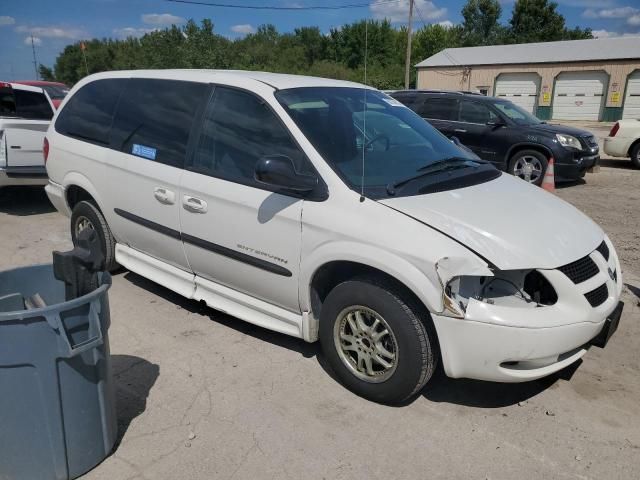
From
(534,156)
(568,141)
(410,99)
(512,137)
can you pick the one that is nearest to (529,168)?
(534,156)

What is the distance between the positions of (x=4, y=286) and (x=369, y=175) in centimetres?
206

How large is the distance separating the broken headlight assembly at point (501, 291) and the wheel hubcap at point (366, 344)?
415mm

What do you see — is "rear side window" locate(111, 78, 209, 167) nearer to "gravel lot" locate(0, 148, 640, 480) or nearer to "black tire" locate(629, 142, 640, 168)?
"gravel lot" locate(0, 148, 640, 480)

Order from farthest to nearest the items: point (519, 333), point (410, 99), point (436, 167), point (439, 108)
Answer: point (410, 99) < point (439, 108) < point (436, 167) < point (519, 333)

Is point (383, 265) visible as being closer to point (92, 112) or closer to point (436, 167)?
point (436, 167)

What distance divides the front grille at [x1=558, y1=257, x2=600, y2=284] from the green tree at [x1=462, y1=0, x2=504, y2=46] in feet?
243

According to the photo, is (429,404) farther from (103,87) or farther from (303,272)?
(103,87)

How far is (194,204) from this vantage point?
12.1 feet

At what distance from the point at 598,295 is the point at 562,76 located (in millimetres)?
35364

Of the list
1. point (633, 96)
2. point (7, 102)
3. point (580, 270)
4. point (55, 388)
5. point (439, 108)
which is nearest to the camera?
point (55, 388)

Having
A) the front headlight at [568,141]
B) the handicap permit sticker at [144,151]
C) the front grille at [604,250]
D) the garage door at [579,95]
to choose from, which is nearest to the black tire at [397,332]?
the front grille at [604,250]

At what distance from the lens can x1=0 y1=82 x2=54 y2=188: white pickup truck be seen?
22.7 feet

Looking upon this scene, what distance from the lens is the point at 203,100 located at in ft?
12.7

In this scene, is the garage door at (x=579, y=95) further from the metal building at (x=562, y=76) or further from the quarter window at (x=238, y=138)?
the quarter window at (x=238, y=138)
